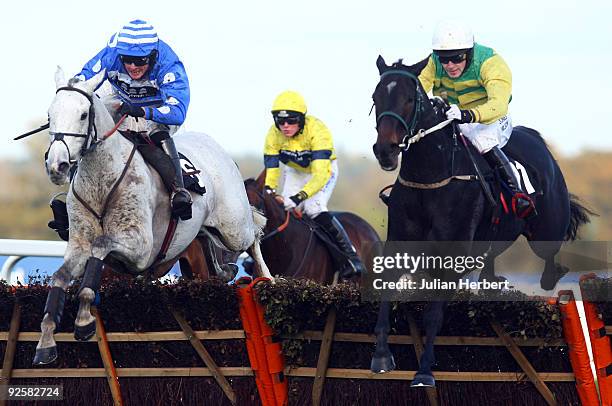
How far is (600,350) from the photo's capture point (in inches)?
230

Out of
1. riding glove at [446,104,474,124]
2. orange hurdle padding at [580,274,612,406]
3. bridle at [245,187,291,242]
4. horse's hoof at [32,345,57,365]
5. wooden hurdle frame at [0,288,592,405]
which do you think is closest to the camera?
orange hurdle padding at [580,274,612,406]

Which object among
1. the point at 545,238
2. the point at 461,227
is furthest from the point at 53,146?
the point at 545,238

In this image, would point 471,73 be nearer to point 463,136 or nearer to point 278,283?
point 463,136

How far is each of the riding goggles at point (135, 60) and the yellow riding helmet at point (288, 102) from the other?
243cm

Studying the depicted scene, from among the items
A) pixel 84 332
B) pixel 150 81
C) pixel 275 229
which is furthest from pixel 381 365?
pixel 275 229

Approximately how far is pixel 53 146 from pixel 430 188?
7.02ft

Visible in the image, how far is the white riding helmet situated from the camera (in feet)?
22.8

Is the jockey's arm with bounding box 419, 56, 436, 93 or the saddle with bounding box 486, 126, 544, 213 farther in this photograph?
the jockey's arm with bounding box 419, 56, 436, 93

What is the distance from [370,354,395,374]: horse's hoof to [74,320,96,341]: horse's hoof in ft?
4.92

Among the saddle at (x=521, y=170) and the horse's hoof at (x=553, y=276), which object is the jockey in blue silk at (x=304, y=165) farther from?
the horse's hoof at (x=553, y=276)

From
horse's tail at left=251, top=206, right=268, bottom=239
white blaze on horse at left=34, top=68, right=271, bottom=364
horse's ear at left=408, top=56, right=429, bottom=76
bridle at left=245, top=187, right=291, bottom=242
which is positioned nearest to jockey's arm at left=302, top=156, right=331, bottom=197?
bridle at left=245, top=187, right=291, bottom=242

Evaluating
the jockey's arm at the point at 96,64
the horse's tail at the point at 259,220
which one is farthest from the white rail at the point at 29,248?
the jockey's arm at the point at 96,64

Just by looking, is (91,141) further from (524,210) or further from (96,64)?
(524,210)

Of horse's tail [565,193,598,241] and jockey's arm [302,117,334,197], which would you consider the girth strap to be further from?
jockey's arm [302,117,334,197]
